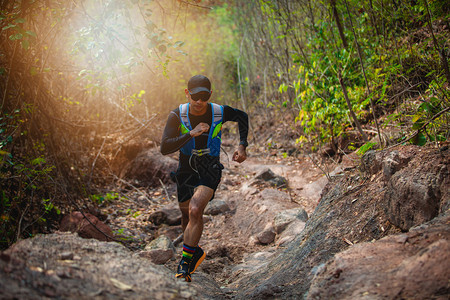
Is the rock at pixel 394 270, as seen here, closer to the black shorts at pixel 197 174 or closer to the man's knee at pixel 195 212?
the man's knee at pixel 195 212

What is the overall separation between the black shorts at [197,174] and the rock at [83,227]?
1705 mm

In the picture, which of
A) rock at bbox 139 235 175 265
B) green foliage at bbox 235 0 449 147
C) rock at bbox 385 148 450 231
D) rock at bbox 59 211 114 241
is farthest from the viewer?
green foliage at bbox 235 0 449 147

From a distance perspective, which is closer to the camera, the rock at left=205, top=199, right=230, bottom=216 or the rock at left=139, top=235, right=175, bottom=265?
the rock at left=139, top=235, right=175, bottom=265

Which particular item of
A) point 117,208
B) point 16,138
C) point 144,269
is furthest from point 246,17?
point 144,269

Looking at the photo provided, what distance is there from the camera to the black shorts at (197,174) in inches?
131

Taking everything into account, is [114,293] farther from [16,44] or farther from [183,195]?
[16,44]

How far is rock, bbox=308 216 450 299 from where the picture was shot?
1.66 metres

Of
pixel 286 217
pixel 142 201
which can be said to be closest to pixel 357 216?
pixel 286 217

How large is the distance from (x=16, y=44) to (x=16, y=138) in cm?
110

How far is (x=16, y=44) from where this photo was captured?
158 inches

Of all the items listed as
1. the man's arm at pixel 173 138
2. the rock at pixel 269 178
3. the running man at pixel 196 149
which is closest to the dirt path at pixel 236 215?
the rock at pixel 269 178

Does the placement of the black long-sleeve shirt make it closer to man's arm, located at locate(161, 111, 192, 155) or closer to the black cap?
man's arm, located at locate(161, 111, 192, 155)

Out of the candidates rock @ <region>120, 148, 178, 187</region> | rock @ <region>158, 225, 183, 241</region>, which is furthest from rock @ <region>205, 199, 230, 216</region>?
rock @ <region>120, 148, 178, 187</region>

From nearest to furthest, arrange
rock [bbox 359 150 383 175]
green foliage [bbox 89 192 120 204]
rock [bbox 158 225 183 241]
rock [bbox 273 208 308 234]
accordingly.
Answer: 1. rock [bbox 359 150 383 175]
2. rock [bbox 273 208 308 234]
3. rock [bbox 158 225 183 241]
4. green foliage [bbox 89 192 120 204]
